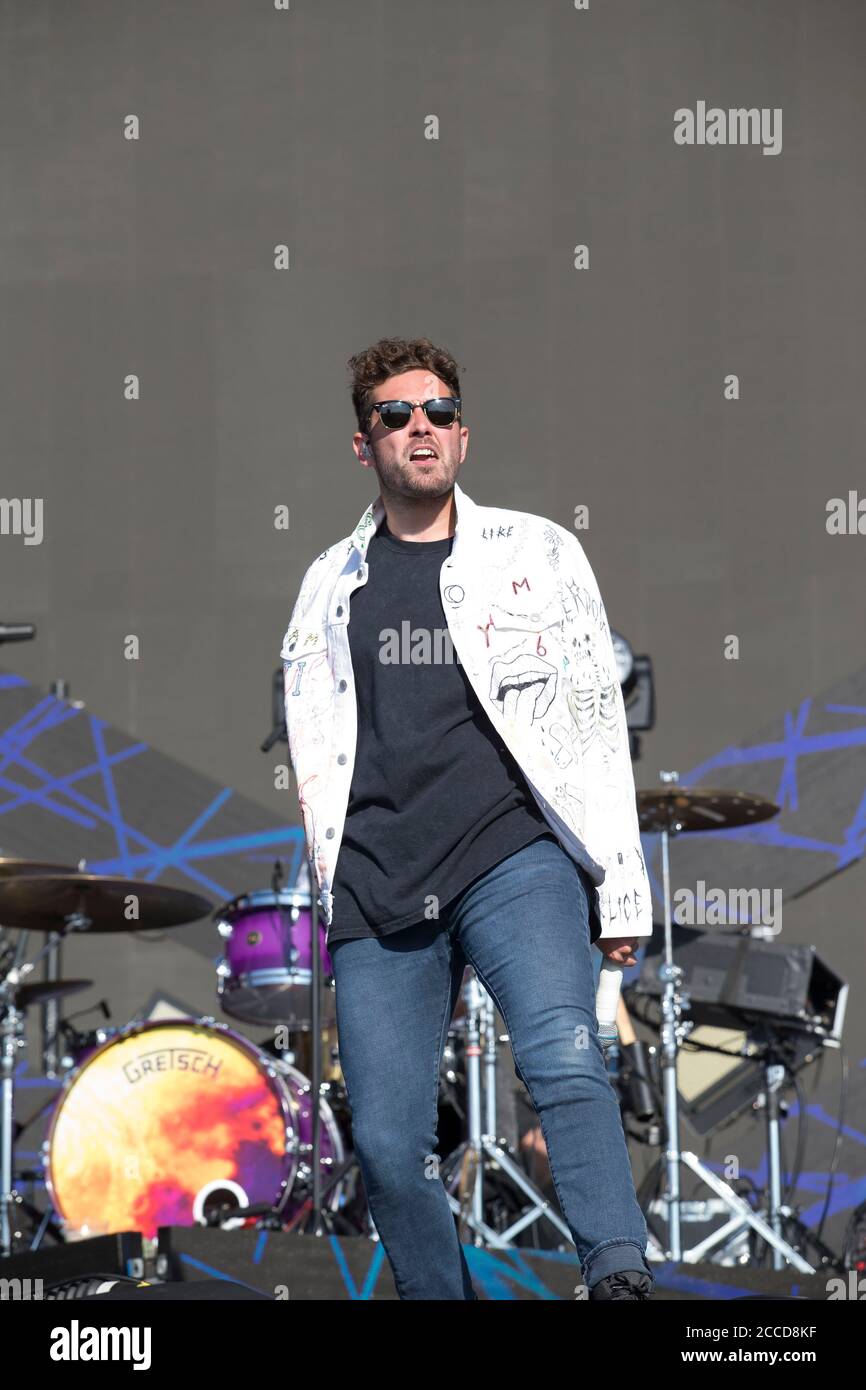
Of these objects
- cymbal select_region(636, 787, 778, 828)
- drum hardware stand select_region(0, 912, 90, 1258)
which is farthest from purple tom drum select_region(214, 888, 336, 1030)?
cymbal select_region(636, 787, 778, 828)

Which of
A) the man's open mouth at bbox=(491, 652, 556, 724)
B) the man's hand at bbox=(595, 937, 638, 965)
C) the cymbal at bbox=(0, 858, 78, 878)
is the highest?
the man's open mouth at bbox=(491, 652, 556, 724)

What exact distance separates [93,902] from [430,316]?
382cm

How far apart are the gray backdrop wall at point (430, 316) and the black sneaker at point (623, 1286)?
5.87m

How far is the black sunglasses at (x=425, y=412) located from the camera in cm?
294

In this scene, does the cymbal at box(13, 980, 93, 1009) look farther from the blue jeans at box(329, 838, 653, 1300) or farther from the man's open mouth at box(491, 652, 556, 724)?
the man's open mouth at box(491, 652, 556, 724)

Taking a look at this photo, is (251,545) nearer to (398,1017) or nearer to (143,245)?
(143,245)

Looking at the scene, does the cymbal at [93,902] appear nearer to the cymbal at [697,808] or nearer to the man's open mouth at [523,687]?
the cymbal at [697,808]

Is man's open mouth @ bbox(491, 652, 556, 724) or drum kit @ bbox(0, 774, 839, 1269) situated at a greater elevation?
man's open mouth @ bbox(491, 652, 556, 724)

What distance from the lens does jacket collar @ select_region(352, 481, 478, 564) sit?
9.66 feet

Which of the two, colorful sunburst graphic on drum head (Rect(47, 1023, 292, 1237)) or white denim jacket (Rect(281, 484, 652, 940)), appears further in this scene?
colorful sunburst graphic on drum head (Rect(47, 1023, 292, 1237))

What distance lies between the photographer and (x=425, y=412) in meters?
2.94

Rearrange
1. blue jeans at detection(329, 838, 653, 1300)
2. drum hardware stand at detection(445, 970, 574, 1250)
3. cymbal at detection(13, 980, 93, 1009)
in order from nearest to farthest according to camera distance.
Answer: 1. blue jeans at detection(329, 838, 653, 1300)
2. drum hardware stand at detection(445, 970, 574, 1250)
3. cymbal at detection(13, 980, 93, 1009)

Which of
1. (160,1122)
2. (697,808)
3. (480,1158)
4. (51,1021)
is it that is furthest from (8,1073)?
(697,808)

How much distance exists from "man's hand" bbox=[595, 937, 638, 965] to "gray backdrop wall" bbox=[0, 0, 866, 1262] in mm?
5411
